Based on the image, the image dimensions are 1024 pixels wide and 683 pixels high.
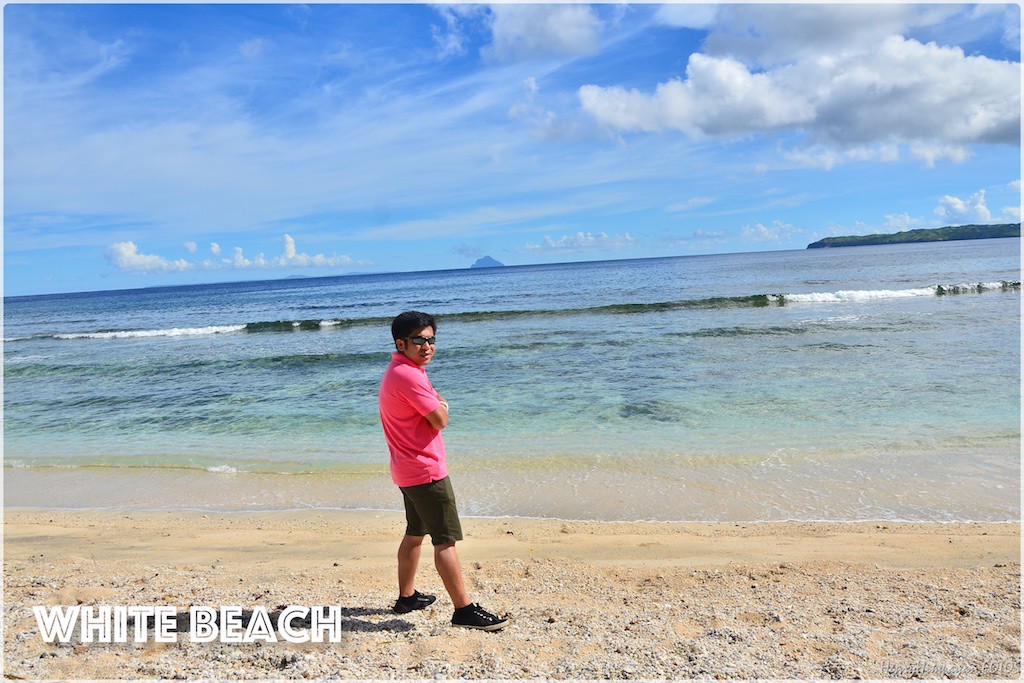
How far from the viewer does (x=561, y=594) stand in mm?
4730

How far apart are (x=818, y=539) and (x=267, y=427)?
8933mm

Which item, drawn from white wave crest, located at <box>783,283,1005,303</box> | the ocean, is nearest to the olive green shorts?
Answer: the ocean

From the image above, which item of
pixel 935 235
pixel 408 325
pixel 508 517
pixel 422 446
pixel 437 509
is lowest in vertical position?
pixel 508 517

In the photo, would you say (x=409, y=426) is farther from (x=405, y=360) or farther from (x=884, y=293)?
(x=884, y=293)

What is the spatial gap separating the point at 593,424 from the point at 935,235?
16768cm

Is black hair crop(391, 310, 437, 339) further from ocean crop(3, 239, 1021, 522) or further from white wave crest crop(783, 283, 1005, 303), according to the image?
white wave crest crop(783, 283, 1005, 303)

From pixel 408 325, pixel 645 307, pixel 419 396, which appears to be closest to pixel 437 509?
pixel 419 396

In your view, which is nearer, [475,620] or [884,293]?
[475,620]

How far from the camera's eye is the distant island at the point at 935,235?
13325 centimetres

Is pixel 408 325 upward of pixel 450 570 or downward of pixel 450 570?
upward

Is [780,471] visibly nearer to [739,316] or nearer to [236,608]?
[236,608]

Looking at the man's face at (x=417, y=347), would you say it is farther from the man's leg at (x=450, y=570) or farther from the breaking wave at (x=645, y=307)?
the breaking wave at (x=645, y=307)

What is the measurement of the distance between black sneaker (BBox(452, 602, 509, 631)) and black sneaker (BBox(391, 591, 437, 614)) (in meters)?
0.39

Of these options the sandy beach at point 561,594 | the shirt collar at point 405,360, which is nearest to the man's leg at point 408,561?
the sandy beach at point 561,594
